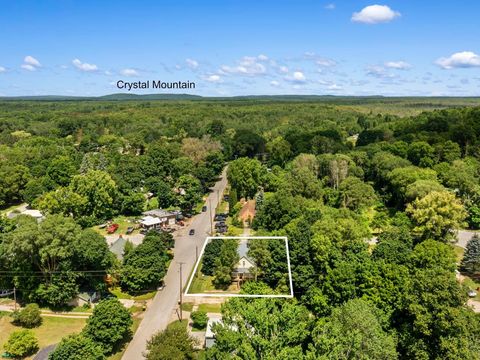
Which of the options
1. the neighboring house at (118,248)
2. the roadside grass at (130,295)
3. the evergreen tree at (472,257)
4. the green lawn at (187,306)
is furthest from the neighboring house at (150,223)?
the evergreen tree at (472,257)

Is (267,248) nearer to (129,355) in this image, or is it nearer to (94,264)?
(129,355)

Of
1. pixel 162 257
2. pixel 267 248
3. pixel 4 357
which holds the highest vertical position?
pixel 267 248

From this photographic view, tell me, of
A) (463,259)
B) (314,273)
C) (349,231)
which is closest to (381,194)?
(463,259)

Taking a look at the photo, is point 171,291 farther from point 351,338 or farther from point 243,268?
point 351,338

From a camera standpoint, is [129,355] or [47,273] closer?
[129,355]

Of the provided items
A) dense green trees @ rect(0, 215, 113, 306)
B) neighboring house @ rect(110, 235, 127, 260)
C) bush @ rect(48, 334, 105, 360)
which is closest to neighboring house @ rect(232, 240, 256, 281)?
dense green trees @ rect(0, 215, 113, 306)

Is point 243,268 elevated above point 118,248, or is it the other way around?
point 243,268

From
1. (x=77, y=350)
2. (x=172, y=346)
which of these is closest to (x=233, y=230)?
(x=172, y=346)
